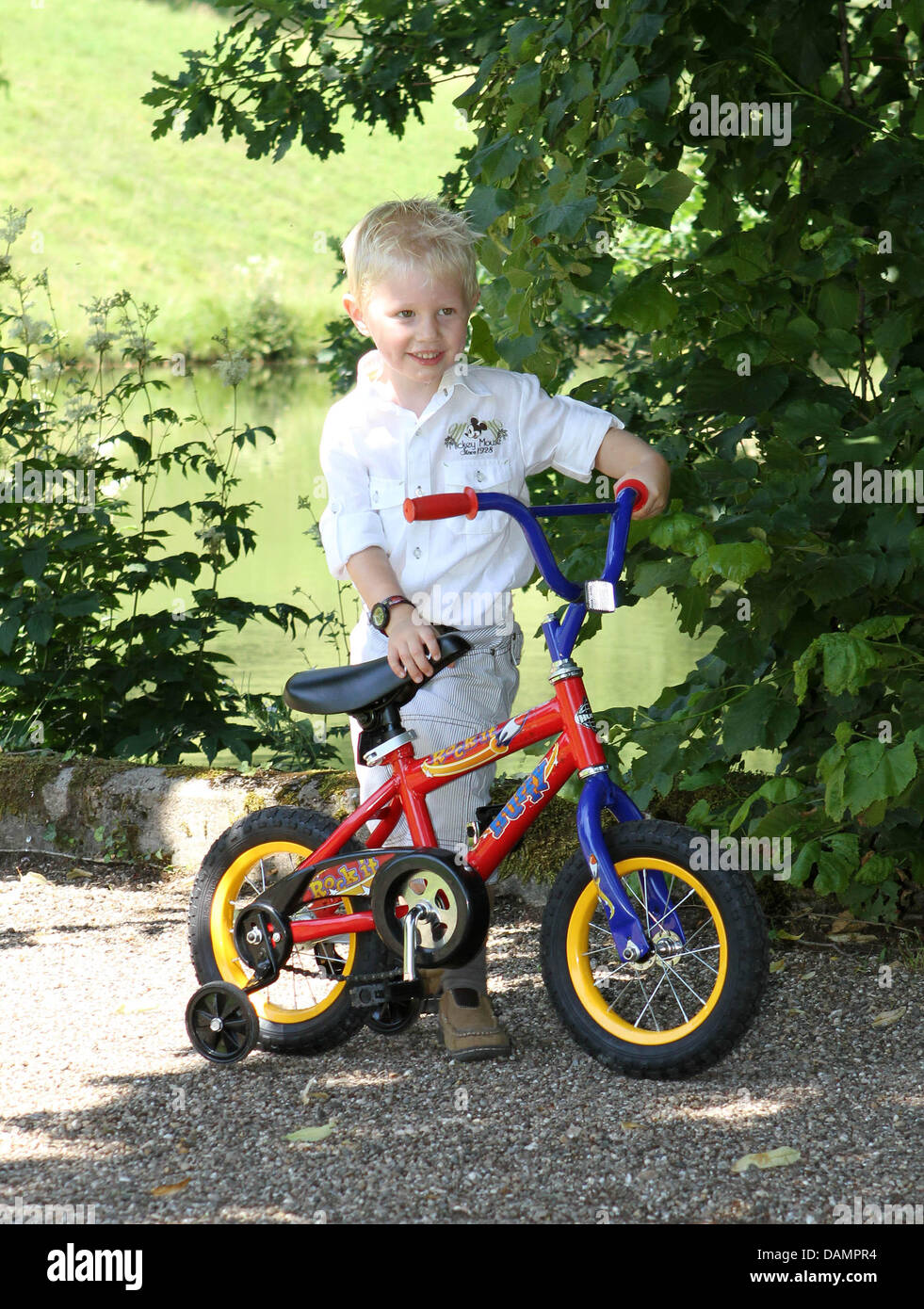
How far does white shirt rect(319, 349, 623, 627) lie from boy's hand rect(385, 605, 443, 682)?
9.4 inches

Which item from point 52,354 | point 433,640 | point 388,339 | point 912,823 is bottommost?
point 912,823

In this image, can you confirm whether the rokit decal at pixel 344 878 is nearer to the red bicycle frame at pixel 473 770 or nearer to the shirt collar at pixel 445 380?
the red bicycle frame at pixel 473 770

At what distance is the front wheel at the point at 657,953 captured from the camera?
2.69 meters

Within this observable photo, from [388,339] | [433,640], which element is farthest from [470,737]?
[388,339]

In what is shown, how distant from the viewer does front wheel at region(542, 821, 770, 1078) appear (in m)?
2.69

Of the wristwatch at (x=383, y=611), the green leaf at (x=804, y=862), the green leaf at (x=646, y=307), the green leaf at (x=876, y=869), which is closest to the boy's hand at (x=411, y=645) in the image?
the wristwatch at (x=383, y=611)

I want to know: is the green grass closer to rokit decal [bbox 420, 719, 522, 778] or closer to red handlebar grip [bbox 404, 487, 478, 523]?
rokit decal [bbox 420, 719, 522, 778]

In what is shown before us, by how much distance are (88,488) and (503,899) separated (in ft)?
6.88

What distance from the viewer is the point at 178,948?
12.8 feet

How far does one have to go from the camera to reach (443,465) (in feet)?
9.97

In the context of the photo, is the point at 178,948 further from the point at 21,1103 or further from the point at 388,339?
the point at 388,339

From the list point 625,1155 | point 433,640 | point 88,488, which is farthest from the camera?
point 88,488

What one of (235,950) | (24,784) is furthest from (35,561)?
(235,950)
